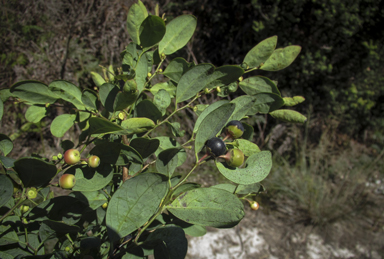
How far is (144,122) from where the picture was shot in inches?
16.7

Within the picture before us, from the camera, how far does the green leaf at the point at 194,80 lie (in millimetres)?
494

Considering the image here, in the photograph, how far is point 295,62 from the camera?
256 cm

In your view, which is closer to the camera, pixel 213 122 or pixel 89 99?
pixel 213 122

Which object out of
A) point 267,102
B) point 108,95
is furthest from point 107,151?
point 267,102

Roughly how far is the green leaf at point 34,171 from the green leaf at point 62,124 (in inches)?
8.0

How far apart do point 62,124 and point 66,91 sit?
0.34ft

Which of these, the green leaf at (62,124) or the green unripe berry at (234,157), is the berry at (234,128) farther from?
the green leaf at (62,124)

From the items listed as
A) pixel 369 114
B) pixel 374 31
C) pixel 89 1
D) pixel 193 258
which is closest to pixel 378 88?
pixel 369 114

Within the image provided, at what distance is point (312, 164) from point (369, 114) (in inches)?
39.9

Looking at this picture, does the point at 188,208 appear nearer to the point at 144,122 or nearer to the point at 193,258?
the point at 144,122

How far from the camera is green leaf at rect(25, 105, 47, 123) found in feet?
1.95

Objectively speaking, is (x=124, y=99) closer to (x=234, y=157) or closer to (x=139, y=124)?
(x=139, y=124)

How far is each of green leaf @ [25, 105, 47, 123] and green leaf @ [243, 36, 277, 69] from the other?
0.52 metres

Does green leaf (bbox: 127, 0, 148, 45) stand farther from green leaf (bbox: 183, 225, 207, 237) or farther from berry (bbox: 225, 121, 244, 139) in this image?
green leaf (bbox: 183, 225, 207, 237)
